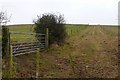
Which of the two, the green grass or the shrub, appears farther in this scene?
the shrub

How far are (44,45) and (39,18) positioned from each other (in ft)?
12.6

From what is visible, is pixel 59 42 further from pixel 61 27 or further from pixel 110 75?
pixel 110 75

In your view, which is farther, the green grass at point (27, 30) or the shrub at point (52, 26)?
the shrub at point (52, 26)

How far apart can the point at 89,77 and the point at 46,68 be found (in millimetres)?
3220

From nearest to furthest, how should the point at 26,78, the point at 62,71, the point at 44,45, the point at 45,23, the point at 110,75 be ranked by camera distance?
the point at 26,78 < the point at 110,75 < the point at 62,71 < the point at 44,45 < the point at 45,23

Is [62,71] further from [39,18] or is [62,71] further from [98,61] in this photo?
[39,18]

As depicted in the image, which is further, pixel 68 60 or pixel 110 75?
pixel 68 60

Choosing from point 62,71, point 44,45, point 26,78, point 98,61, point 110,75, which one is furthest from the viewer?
point 44,45

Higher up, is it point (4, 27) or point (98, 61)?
point (4, 27)

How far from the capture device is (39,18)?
→ 2892 centimetres

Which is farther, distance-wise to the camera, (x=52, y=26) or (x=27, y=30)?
(x=27, y=30)

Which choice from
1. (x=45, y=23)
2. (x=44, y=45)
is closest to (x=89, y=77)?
(x=44, y=45)

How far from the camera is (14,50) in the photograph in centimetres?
1838

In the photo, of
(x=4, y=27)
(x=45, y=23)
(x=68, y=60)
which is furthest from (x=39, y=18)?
(x=4, y=27)
